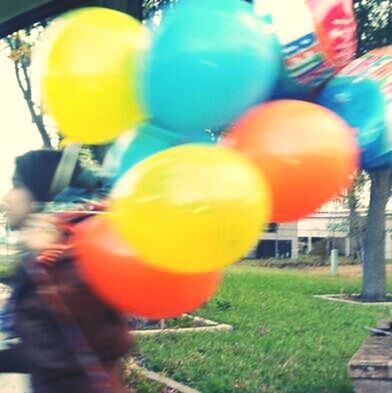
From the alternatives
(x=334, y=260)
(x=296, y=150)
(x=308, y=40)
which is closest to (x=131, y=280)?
(x=296, y=150)

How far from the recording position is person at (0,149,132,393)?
5.31ft

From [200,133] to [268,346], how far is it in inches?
150

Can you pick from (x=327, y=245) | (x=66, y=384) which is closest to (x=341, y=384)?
(x=66, y=384)

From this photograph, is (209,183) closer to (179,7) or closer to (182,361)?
(179,7)

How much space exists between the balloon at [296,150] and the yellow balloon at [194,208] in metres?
0.03

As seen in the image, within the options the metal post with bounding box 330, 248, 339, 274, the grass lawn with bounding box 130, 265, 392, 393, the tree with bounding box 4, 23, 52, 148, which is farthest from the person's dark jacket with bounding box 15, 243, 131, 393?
the metal post with bounding box 330, 248, 339, 274

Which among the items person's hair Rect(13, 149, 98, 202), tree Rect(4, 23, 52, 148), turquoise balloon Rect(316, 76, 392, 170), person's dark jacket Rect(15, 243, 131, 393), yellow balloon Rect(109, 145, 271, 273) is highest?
tree Rect(4, 23, 52, 148)

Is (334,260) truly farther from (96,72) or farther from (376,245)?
(96,72)

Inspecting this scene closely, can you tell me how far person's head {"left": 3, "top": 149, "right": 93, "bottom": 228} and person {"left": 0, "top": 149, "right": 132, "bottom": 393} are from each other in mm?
13

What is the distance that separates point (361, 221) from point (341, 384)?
381cm

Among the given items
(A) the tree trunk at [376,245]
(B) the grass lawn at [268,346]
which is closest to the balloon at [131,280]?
(B) the grass lawn at [268,346]

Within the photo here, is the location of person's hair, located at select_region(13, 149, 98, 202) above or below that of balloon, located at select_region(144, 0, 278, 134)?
below

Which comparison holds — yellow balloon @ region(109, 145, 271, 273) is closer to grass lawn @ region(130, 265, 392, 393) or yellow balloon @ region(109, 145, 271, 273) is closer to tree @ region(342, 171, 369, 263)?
grass lawn @ region(130, 265, 392, 393)

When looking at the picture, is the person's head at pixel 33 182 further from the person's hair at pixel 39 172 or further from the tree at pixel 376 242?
the tree at pixel 376 242
